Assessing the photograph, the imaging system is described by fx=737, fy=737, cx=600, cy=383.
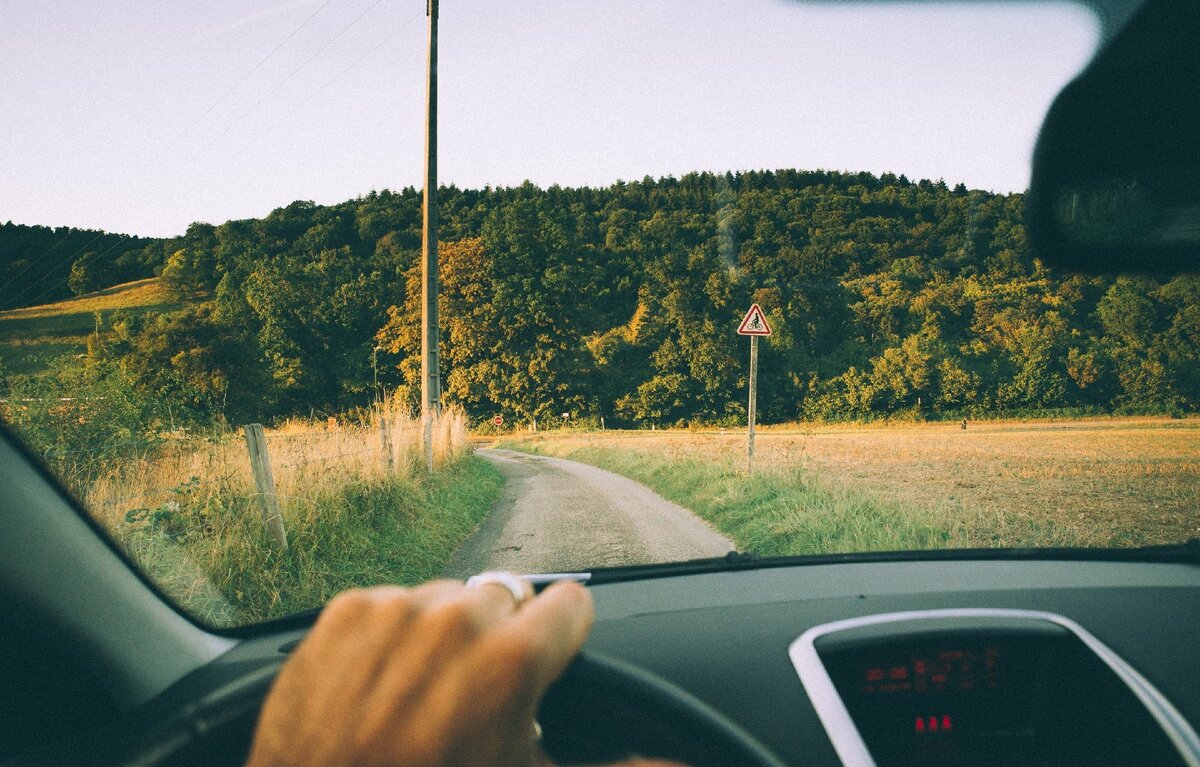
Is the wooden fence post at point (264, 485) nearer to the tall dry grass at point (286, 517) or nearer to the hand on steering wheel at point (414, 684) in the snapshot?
the tall dry grass at point (286, 517)

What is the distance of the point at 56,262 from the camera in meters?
2.50

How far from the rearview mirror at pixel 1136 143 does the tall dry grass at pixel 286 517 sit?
306 centimetres

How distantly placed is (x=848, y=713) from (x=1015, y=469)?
517 centimetres

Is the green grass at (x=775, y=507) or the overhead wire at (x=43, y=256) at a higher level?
the overhead wire at (x=43, y=256)

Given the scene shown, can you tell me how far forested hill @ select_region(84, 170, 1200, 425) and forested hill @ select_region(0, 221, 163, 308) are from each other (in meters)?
0.48

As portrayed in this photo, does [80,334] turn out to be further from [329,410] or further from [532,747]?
[532,747]

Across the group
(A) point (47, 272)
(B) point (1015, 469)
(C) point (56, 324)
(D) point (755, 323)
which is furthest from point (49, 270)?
(B) point (1015, 469)


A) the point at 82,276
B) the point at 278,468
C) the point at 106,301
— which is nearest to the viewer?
the point at 82,276

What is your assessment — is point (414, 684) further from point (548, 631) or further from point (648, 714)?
point (648, 714)

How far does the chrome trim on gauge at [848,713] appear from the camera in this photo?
6.00 ft

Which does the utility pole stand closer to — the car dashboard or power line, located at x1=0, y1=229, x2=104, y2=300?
power line, located at x1=0, y1=229, x2=104, y2=300

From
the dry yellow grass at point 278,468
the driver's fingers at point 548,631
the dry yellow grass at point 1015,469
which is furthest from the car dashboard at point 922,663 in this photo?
the dry yellow grass at point 278,468

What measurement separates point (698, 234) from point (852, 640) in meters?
2.73

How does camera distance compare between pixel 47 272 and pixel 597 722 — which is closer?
pixel 597 722
